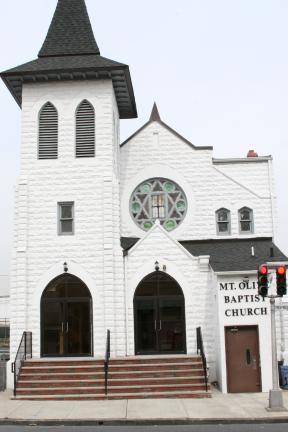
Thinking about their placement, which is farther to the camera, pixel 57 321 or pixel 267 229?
pixel 267 229

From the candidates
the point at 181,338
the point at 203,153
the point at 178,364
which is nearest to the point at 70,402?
the point at 178,364

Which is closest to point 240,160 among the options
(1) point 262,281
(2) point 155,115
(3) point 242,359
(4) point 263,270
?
(2) point 155,115

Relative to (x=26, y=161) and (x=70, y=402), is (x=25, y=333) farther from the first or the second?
(x=26, y=161)

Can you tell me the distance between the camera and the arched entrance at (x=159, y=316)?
2013 cm

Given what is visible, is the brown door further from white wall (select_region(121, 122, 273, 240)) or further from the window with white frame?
the window with white frame

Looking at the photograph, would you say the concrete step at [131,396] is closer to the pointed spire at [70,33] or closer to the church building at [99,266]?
the church building at [99,266]

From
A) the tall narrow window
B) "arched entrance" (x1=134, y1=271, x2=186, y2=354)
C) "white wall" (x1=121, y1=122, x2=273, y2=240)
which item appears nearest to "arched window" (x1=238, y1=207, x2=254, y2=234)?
the tall narrow window

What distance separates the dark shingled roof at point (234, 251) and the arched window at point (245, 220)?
55cm

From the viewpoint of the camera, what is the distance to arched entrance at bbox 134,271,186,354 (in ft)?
66.1

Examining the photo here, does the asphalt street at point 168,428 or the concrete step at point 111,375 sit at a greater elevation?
the concrete step at point 111,375

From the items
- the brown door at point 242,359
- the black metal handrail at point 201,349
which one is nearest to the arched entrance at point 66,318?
the black metal handrail at point 201,349

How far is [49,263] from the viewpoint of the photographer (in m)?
20.2

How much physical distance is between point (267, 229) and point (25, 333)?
10.7 m

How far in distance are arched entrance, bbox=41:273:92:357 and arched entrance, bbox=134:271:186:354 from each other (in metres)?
1.82
